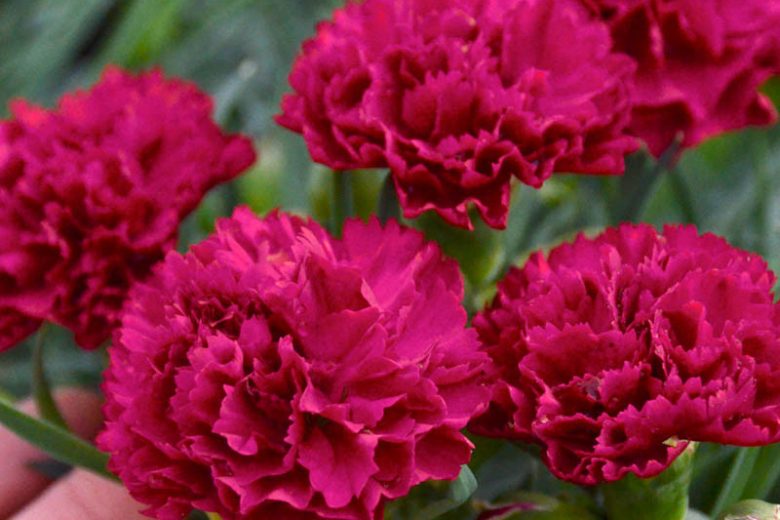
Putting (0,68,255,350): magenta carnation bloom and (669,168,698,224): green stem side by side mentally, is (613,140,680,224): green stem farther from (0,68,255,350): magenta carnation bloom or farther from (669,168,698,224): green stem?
(0,68,255,350): magenta carnation bloom

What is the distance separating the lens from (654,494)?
37 cm

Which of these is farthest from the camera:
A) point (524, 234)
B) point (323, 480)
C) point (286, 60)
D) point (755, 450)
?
point (286, 60)

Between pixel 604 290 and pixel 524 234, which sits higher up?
pixel 604 290

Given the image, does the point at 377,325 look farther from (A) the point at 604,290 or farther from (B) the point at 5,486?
(B) the point at 5,486

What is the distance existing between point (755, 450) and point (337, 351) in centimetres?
22

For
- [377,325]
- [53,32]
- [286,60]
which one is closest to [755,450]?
[377,325]

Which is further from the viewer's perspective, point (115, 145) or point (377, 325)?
point (115, 145)

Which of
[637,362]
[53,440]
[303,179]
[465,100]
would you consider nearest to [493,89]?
[465,100]

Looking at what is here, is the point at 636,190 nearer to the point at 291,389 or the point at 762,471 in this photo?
the point at 762,471

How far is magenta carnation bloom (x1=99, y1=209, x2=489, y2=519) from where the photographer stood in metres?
0.32

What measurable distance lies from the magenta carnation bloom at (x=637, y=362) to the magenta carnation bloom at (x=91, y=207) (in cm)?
17

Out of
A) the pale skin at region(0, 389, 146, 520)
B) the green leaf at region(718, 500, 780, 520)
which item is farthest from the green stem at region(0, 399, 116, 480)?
the green leaf at region(718, 500, 780, 520)

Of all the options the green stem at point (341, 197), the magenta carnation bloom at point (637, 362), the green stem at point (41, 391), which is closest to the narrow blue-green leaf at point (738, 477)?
the magenta carnation bloom at point (637, 362)

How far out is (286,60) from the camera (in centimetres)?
87
